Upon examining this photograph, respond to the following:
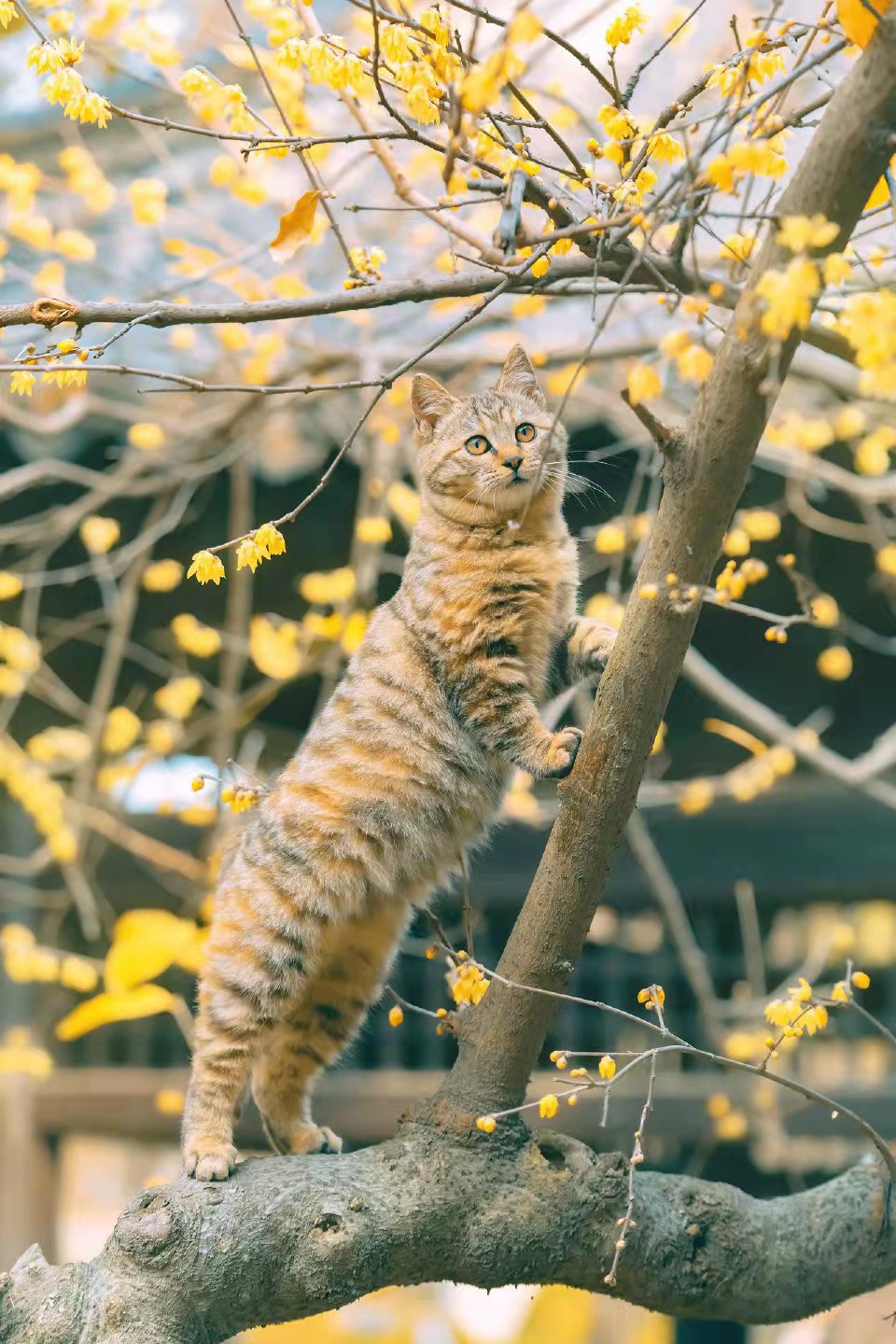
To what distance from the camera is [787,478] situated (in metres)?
4.27

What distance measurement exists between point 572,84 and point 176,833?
2983 mm

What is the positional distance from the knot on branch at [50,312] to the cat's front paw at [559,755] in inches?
44.4

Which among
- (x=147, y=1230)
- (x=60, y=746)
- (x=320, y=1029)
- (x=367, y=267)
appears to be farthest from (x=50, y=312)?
(x=60, y=746)

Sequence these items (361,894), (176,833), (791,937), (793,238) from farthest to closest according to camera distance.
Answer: (791,937) → (176,833) → (361,894) → (793,238)

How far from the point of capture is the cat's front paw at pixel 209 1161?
237 centimetres

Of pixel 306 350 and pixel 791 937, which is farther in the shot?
pixel 791 937

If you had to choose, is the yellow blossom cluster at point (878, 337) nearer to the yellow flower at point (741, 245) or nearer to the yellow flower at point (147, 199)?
the yellow flower at point (741, 245)

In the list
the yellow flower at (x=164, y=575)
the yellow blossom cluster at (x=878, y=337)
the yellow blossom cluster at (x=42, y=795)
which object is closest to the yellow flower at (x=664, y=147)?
the yellow blossom cluster at (x=878, y=337)

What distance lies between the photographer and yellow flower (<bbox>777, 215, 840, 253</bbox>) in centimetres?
135

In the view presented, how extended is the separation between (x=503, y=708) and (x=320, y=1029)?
87 centimetres

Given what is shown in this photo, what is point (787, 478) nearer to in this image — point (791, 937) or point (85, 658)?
point (791, 937)

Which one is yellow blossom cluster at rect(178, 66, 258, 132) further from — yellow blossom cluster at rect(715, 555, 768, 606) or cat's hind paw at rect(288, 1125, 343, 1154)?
cat's hind paw at rect(288, 1125, 343, 1154)

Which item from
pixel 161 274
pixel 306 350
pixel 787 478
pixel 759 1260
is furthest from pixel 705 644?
pixel 759 1260

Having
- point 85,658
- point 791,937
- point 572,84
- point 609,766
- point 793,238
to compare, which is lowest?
point 609,766
